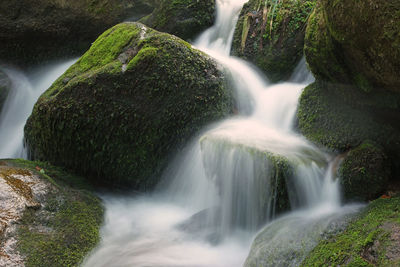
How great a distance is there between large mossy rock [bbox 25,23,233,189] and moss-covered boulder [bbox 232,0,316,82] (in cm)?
154

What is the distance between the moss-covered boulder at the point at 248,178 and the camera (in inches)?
139

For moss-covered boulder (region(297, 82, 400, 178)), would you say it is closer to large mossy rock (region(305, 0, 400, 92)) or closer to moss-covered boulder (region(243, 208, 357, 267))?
large mossy rock (region(305, 0, 400, 92))

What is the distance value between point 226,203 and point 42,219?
197 cm

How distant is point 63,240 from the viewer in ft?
10.9

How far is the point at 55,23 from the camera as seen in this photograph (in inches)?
328

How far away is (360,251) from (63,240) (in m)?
2.65

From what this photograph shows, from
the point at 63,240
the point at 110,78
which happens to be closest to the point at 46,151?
the point at 110,78

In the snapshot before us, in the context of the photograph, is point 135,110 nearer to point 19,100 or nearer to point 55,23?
point 19,100

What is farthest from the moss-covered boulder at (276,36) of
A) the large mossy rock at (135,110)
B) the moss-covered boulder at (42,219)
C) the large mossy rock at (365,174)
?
the moss-covered boulder at (42,219)

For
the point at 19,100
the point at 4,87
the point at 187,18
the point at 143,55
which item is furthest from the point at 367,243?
the point at 4,87

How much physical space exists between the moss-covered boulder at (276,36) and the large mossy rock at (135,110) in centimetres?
154

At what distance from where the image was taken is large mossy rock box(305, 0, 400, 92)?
2920 mm

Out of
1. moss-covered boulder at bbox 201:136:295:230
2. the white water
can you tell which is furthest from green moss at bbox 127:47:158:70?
the white water

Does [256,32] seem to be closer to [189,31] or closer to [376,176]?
[189,31]
